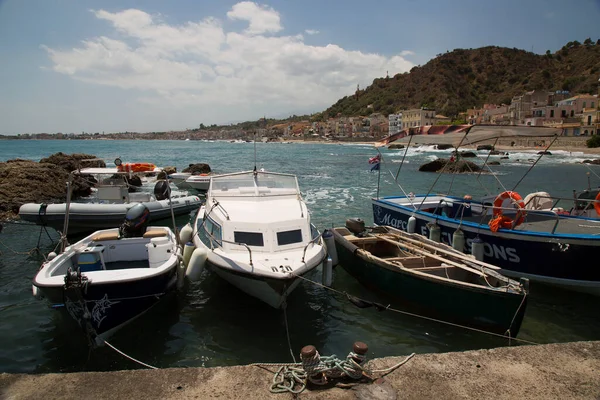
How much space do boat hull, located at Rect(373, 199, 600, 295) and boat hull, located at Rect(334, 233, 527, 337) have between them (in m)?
3.19

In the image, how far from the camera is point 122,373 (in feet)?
16.0

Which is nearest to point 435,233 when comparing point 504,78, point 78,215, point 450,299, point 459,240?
point 459,240

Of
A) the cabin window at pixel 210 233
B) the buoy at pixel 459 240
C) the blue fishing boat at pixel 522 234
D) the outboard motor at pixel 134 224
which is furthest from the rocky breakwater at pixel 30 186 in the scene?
the buoy at pixel 459 240

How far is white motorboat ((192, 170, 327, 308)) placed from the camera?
26.8ft

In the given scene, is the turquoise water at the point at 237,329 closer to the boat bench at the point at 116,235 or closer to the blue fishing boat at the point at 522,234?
the blue fishing boat at the point at 522,234

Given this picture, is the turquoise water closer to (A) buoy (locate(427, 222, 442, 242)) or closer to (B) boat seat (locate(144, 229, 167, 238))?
(B) boat seat (locate(144, 229, 167, 238))

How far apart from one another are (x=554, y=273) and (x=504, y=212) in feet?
8.81

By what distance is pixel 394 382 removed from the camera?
15.1ft

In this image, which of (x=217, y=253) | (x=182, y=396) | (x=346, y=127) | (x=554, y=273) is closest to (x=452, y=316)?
(x=554, y=273)

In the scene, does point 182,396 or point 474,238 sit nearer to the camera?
point 182,396

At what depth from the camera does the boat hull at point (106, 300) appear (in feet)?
23.1

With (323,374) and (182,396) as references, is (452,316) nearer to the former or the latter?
(323,374)

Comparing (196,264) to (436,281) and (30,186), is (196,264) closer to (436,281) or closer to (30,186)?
(436,281)

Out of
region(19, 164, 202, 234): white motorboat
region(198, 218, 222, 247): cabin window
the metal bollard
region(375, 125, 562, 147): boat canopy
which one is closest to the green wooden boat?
region(375, 125, 562, 147): boat canopy
